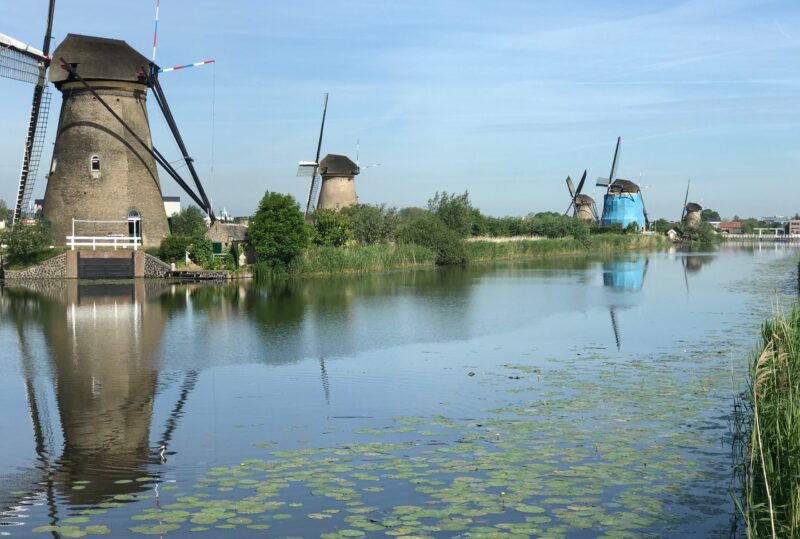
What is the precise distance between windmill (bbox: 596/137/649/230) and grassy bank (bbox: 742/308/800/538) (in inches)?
2952

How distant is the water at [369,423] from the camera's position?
6.11m

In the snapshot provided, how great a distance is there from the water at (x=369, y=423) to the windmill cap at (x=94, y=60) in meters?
15.1

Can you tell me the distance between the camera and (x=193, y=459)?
7.58m

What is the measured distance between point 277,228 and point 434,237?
12385mm

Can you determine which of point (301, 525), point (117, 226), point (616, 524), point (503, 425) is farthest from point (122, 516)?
point (117, 226)

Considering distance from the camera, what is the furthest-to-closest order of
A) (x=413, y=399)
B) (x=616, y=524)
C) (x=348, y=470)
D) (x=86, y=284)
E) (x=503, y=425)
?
(x=86, y=284), (x=413, y=399), (x=503, y=425), (x=348, y=470), (x=616, y=524)

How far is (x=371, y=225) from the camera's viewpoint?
39.4 metres

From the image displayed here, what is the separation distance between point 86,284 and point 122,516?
25162 mm

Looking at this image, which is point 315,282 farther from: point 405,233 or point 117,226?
point 405,233

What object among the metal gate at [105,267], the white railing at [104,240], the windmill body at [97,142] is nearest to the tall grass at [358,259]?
the metal gate at [105,267]

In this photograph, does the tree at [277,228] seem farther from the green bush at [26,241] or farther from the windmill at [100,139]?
the green bush at [26,241]

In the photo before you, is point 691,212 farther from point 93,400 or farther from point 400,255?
point 93,400

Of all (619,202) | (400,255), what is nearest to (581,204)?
(619,202)

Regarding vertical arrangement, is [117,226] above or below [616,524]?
above
